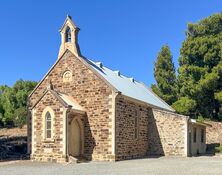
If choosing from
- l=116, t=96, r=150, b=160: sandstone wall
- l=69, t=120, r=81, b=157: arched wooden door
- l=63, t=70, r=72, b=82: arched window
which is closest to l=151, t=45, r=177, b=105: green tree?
l=116, t=96, r=150, b=160: sandstone wall

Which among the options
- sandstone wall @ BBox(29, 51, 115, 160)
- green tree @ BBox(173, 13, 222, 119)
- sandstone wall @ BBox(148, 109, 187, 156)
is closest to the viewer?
sandstone wall @ BBox(29, 51, 115, 160)

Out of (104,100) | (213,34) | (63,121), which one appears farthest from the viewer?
(213,34)

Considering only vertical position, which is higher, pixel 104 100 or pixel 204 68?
pixel 204 68

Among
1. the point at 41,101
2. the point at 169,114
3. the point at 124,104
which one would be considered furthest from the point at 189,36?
the point at 41,101

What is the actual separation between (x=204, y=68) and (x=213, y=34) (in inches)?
178

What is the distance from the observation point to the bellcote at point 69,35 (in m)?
29.0

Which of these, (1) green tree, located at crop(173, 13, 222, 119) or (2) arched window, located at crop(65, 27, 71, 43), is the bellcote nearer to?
(2) arched window, located at crop(65, 27, 71, 43)

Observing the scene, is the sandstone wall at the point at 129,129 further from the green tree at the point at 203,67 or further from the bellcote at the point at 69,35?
the green tree at the point at 203,67

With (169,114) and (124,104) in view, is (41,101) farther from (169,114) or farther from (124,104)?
(169,114)

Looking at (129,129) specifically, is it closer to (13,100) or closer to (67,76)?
(67,76)

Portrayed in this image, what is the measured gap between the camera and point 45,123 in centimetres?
2644

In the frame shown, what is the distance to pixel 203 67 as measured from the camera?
153ft

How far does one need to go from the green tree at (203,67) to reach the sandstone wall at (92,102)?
19.0 m

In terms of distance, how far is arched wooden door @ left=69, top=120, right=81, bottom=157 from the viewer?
26627mm
